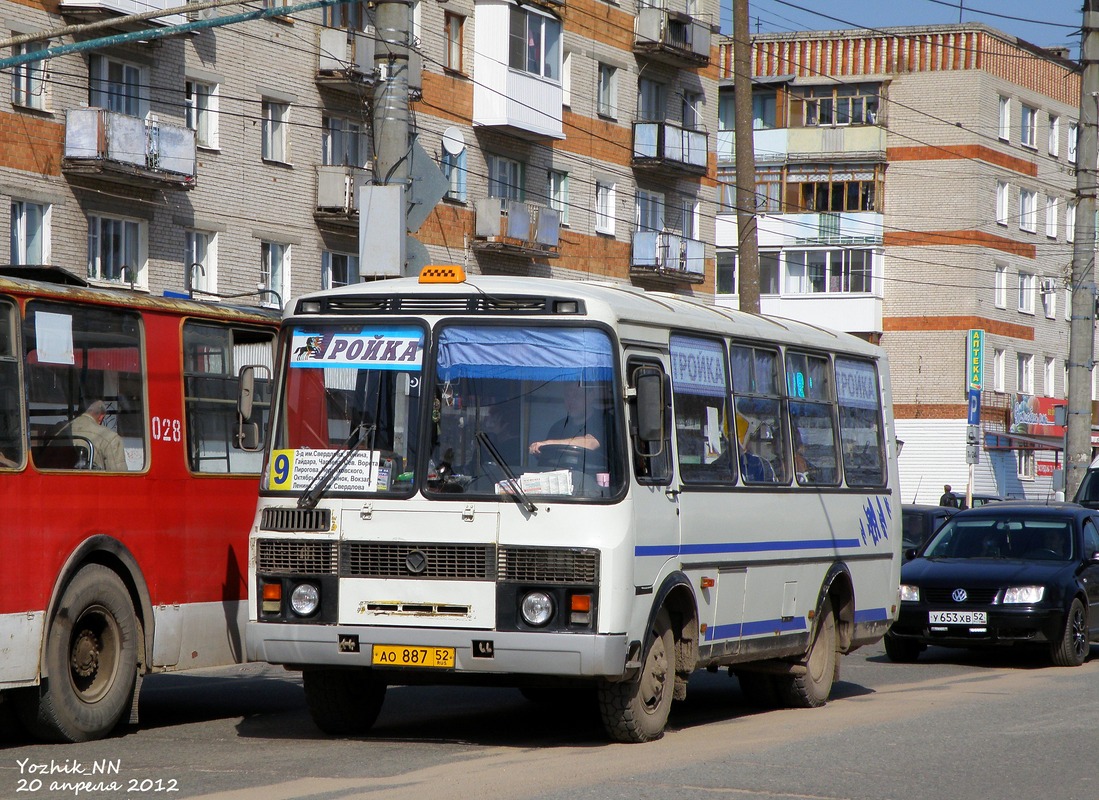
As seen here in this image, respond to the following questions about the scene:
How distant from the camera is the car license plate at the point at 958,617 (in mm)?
18172

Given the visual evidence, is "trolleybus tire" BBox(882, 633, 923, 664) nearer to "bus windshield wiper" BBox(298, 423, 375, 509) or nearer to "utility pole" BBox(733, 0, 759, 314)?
"utility pole" BBox(733, 0, 759, 314)

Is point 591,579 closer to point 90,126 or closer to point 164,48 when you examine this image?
point 90,126

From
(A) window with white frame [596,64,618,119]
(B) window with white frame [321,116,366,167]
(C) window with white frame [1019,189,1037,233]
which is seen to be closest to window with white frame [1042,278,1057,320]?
(C) window with white frame [1019,189,1037,233]

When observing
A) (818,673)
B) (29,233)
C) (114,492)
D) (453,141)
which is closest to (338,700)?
(114,492)

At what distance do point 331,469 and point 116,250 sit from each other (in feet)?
73.7

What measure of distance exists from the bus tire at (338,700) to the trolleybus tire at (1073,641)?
358 inches

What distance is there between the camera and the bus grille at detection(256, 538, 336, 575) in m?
10.7

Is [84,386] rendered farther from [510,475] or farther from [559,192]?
[559,192]

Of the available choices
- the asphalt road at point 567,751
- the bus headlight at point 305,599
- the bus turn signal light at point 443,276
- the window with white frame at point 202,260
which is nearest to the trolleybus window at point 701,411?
the bus turn signal light at point 443,276

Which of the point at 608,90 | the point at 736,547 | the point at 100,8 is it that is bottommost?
the point at 736,547

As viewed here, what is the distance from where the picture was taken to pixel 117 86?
31.7 metres

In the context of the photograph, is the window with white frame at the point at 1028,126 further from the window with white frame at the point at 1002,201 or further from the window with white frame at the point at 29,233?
the window with white frame at the point at 29,233

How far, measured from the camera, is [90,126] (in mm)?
30391

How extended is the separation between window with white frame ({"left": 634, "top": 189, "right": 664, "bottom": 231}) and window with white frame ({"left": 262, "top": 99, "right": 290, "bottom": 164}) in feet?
46.4
